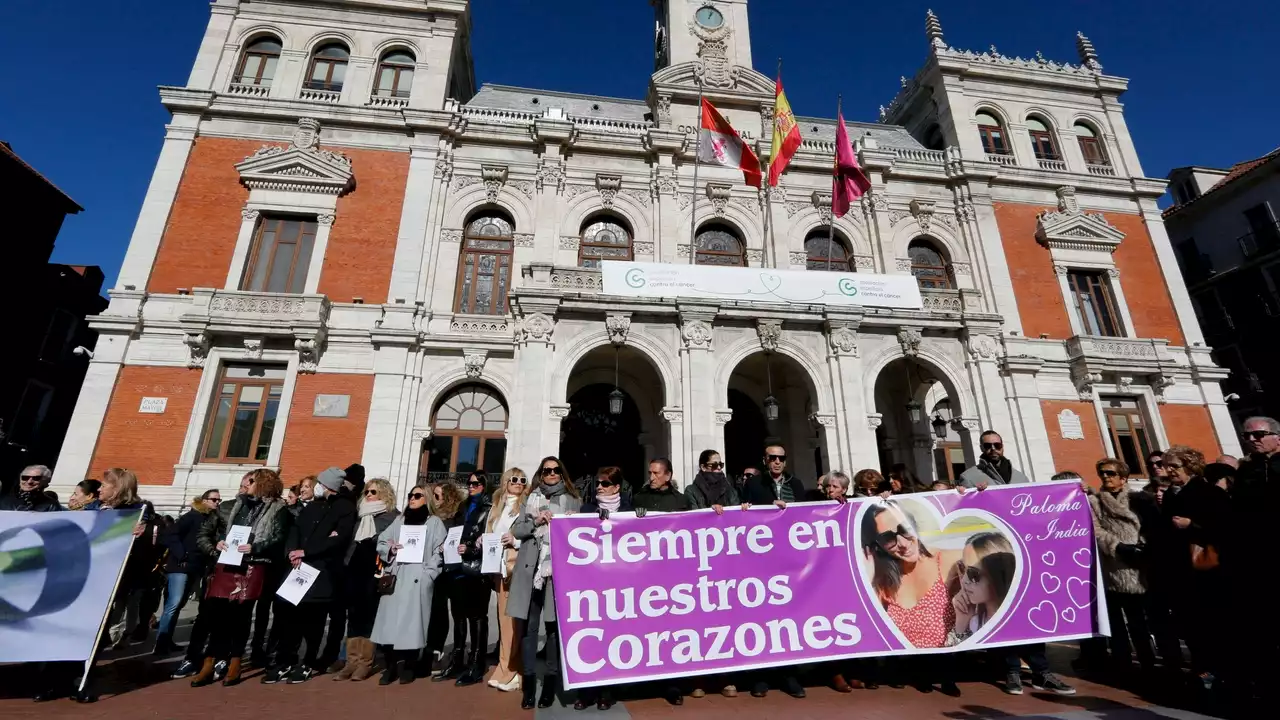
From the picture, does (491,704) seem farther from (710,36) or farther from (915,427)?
(710,36)

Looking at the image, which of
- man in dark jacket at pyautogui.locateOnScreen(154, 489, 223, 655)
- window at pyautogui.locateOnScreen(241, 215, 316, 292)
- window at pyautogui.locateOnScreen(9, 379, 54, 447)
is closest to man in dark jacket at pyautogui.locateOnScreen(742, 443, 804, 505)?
man in dark jacket at pyautogui.locateOnScreen(154, 489, 223, 655)

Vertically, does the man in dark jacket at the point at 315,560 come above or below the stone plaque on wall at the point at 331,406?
below

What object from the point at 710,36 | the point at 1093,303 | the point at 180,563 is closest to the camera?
the point at 180,563

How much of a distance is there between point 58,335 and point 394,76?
56.4 ft

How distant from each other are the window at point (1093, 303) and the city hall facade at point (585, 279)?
0.08 m

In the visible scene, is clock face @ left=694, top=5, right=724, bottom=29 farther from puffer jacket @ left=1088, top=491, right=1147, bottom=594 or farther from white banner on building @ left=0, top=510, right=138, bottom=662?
white banner on building @ left=0, top=510, right=138, bottom=662

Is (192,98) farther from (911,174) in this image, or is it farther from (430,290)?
(911,174)

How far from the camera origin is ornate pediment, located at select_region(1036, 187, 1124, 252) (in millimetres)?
18359

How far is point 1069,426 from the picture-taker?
16.0 metres

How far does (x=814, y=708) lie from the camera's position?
476 centimetres

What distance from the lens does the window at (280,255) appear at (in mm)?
14734

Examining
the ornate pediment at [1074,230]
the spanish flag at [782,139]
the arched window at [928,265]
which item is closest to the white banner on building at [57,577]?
the spanish flag at [782,139]

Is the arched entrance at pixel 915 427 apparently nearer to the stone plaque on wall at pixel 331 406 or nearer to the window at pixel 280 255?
the stone plaque on wall at pixel 331 406

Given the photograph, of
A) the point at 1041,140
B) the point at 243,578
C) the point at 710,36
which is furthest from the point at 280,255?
the point at 1041,140
